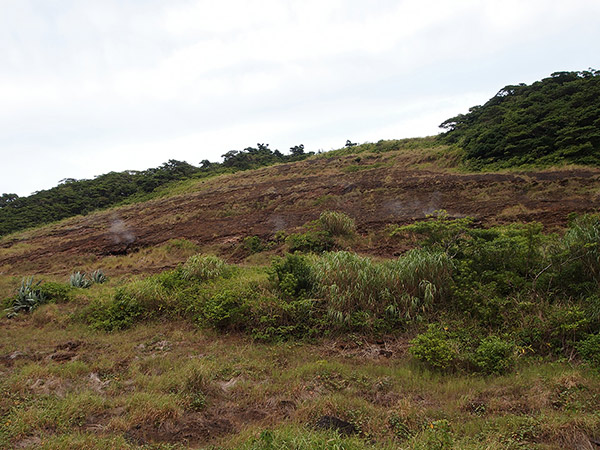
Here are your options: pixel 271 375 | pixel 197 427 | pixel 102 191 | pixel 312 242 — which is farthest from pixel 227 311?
pixel 102 191

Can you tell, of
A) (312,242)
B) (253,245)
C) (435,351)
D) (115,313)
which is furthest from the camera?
(253,245)

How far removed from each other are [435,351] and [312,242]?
23.1 feet

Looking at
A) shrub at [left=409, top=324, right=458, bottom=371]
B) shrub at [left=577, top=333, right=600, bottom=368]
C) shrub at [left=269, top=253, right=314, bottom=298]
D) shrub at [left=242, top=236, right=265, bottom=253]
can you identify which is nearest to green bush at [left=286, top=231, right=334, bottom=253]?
shrub at [left=242, top=236, right=265, bottom=253]

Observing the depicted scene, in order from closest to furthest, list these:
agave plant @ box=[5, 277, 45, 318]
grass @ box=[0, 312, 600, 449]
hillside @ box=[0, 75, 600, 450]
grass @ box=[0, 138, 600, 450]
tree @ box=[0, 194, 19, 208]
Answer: grass @ box=[0, 312, 600, 449] < grass @ box=[0, 138, 600, 450] < hillside @ box=[0, 75, 600, 450] < agave plant @ box=[5, 277, 45, 318] < tree @ box=[0, 194, 19, 208]

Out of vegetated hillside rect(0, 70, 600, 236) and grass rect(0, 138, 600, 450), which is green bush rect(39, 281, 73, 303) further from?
vegetated hillside rect(0, 70, 600, 236)

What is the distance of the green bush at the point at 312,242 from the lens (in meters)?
11.9

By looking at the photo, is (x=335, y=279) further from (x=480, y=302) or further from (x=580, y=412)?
(x=580, y=412)

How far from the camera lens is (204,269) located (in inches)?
356

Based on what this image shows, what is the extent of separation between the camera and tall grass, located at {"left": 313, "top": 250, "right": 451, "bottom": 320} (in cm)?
661

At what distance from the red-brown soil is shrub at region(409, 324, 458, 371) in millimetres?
5482

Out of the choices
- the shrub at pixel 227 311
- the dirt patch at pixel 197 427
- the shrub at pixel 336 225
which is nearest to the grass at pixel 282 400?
the dirt patch at pixel 197 427

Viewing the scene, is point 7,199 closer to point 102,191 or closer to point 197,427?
point 102,191

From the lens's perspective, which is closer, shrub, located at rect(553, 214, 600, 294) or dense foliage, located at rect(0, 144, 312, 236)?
shrub, located at rect(553, 214, 600, 294)

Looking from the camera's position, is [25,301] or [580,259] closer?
[580,259]
